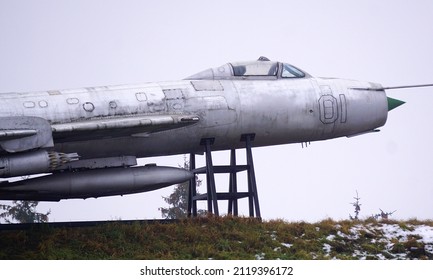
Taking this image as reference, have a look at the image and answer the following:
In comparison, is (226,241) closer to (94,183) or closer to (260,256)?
(260,256)

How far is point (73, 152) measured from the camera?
2391 centimetres

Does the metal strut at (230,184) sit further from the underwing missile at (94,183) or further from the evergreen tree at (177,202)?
the evergreen tree at (177,202)

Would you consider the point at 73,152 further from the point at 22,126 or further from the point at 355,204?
the point at 355,204

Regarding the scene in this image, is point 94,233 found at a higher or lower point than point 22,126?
lower

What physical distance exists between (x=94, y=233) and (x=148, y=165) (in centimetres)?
319

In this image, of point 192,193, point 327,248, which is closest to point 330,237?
point 327,248

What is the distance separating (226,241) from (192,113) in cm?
445

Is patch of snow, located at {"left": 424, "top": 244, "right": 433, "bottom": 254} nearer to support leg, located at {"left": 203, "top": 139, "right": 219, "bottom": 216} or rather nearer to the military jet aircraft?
the military jet aircraft

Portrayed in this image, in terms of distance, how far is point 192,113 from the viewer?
24.7 m

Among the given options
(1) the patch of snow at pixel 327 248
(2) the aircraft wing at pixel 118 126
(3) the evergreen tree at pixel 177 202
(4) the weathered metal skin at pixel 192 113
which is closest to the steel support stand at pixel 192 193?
(4) the weathered metal skin at pixel 192 113

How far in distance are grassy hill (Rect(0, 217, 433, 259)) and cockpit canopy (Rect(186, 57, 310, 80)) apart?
4.97 metres

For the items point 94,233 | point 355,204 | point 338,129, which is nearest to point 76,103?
point 94,233

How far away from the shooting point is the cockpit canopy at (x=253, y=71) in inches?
1037

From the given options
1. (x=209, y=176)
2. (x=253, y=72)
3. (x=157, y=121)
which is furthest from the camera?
(x=253, y=72)
